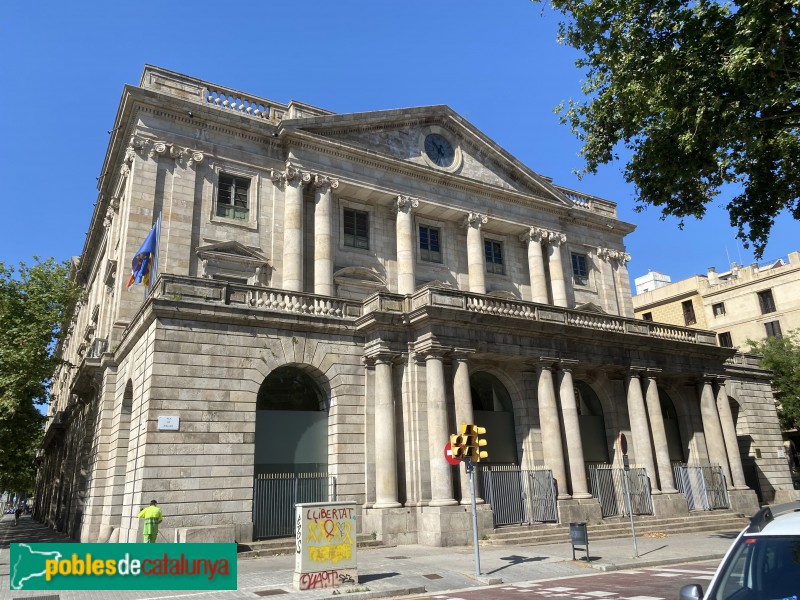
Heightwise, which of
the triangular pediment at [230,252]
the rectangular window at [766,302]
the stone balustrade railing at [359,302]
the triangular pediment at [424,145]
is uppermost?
the triangular pediment at [424,145]

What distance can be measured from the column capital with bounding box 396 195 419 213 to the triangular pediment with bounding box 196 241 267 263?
7.46 meters

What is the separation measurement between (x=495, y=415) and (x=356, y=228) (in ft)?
38.0

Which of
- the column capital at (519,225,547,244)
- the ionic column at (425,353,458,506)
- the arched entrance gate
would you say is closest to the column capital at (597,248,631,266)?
the column capital at (519,225,547,244)

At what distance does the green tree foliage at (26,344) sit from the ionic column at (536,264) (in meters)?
23.8

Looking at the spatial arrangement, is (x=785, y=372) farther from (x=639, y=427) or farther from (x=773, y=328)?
(x=639, y=427)

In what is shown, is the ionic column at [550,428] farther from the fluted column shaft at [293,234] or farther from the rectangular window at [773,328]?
the rectangular window at [773,328]

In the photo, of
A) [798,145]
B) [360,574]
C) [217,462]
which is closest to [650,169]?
[798,145]

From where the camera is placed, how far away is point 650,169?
1884 cm

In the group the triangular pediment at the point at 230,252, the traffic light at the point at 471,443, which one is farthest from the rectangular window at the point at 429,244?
the traffic light at the point at 471,443

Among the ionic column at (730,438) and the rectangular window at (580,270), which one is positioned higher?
the rectangular window at (580,270)

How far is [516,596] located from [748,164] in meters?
13.5

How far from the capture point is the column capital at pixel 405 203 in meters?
30.6

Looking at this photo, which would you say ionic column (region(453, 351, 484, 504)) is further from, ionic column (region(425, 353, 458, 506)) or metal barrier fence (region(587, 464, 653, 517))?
metal barrier fence (region(587, 464, 653, 517))

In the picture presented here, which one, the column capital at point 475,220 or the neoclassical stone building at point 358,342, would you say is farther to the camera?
the column capital at point 475,220
